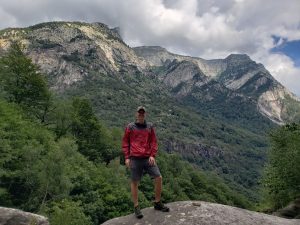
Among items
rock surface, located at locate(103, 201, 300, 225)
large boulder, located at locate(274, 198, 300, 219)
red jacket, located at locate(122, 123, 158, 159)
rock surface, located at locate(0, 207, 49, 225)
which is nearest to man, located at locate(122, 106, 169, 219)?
red jacket, located at locate(122, 123, 158, 159)

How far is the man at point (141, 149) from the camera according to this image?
55.6 ft

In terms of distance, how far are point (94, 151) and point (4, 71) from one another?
3309 centimetres

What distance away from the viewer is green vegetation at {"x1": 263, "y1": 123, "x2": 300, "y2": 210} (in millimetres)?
51688

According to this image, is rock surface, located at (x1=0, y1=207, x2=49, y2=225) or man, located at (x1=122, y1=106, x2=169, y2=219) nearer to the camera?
man, located at (x1=122, y1=106, x2=169, y2=219)

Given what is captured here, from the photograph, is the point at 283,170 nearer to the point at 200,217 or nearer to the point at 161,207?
the point at 161,207

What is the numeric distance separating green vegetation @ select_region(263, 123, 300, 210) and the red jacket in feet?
120

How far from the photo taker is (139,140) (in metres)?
17.0

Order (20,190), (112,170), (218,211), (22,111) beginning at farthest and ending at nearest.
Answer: (112,170) → (22,111) → (20,190) → (218,211)

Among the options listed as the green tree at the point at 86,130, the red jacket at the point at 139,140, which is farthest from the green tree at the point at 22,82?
the red jacket at the point at 139,140

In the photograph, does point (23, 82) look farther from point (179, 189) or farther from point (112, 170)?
point (179, 189)

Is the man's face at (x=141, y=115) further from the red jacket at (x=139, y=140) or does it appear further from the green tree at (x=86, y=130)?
the green tree at (x=86, y=130)

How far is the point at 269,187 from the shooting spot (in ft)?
194

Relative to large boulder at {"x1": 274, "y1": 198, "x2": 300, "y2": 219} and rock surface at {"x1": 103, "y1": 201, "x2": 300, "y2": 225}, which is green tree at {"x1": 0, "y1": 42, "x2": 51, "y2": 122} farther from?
rock surface at {"x1": 103, "y1": 201, "x2": 300, "y2": 225}

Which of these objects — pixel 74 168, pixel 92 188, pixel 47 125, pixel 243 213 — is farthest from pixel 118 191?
pixel 243 213
